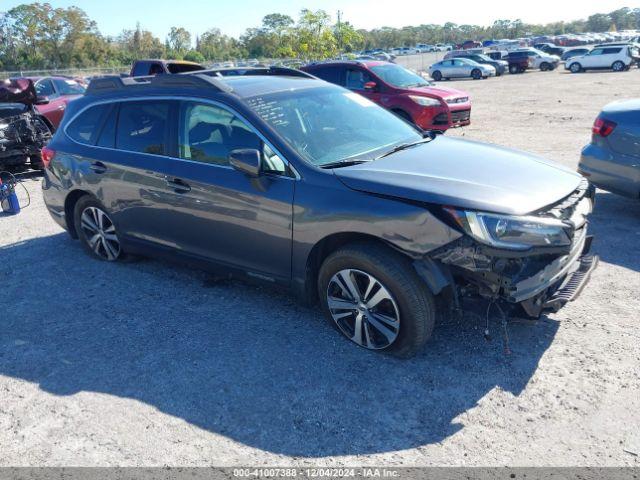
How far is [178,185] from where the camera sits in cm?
443

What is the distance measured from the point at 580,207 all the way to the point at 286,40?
1088 inches

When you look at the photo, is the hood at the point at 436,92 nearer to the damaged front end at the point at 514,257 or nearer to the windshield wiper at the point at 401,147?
the windshield wiper at the point at 401,147

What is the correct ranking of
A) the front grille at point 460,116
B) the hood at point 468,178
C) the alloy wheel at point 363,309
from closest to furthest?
the hood at point 468,178, the alloy wheel at point 363,309, the front grille at point 460,116

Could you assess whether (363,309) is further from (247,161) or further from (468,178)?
(247,161)

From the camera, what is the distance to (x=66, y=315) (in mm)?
4527

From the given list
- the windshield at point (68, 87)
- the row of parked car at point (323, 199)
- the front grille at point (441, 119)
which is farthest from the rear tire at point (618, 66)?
the row of parked car at point (323, 199)

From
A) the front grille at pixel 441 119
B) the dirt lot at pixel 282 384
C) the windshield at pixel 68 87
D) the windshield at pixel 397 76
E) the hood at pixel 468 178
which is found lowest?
the dirt lot at pixel 282 384

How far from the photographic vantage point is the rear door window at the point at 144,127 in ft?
15.1

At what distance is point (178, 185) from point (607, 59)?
125 feet

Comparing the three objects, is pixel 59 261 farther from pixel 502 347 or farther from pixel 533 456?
pixel 533 456

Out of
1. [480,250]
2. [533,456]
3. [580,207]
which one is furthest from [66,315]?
[580,207]

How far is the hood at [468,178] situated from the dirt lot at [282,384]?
1.08 metres

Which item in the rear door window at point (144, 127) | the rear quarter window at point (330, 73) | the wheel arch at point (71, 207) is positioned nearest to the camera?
the rear door window at point (144, 127)

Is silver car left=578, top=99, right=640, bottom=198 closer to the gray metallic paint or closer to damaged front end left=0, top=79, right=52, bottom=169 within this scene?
the gray metallic paint
